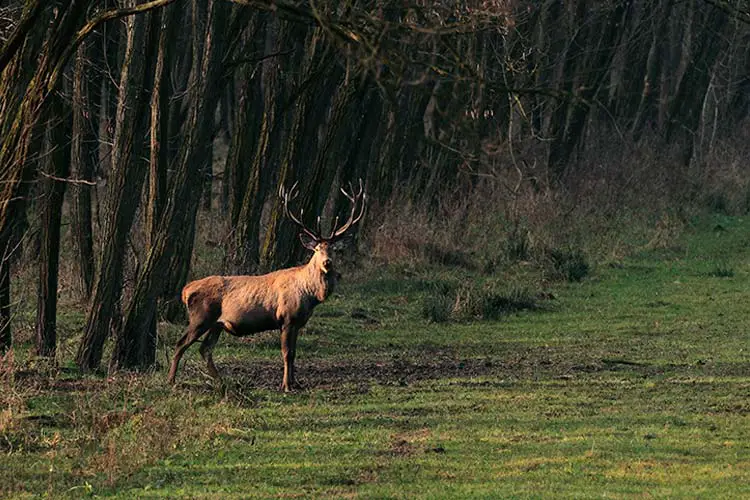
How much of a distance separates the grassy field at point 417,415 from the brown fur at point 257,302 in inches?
20.2

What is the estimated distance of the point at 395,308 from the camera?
24.5m

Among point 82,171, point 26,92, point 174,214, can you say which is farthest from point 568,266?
point 26,92

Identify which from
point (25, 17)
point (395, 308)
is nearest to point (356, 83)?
point (395, 308)

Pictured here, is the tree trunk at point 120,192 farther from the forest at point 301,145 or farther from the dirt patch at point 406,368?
the dirt patch at point 406,368

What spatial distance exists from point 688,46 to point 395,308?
22886 mm

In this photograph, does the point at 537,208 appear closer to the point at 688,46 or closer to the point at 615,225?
the point at 615,225

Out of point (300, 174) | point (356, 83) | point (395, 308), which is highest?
point (356, 83)

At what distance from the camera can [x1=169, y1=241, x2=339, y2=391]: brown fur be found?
54.5 ft

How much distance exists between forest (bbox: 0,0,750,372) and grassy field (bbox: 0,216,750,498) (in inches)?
58.2

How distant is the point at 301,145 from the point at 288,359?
873cm

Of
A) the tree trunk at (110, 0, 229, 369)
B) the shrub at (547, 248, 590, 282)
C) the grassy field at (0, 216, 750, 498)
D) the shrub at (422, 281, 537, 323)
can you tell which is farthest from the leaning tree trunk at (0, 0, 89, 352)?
the shrub at (547, 248, 590, 282)

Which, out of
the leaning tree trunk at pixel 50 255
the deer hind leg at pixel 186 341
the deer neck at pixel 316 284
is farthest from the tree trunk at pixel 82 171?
the deer neck at pixel 316 284

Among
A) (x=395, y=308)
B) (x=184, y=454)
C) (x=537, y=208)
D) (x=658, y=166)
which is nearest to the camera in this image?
(x=184, y=454)

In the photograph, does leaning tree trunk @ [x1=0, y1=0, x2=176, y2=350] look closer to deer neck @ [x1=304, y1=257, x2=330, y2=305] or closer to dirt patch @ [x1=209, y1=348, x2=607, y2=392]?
dirt patch @ [x1=209, y1=348, x2=607, y2=392]
